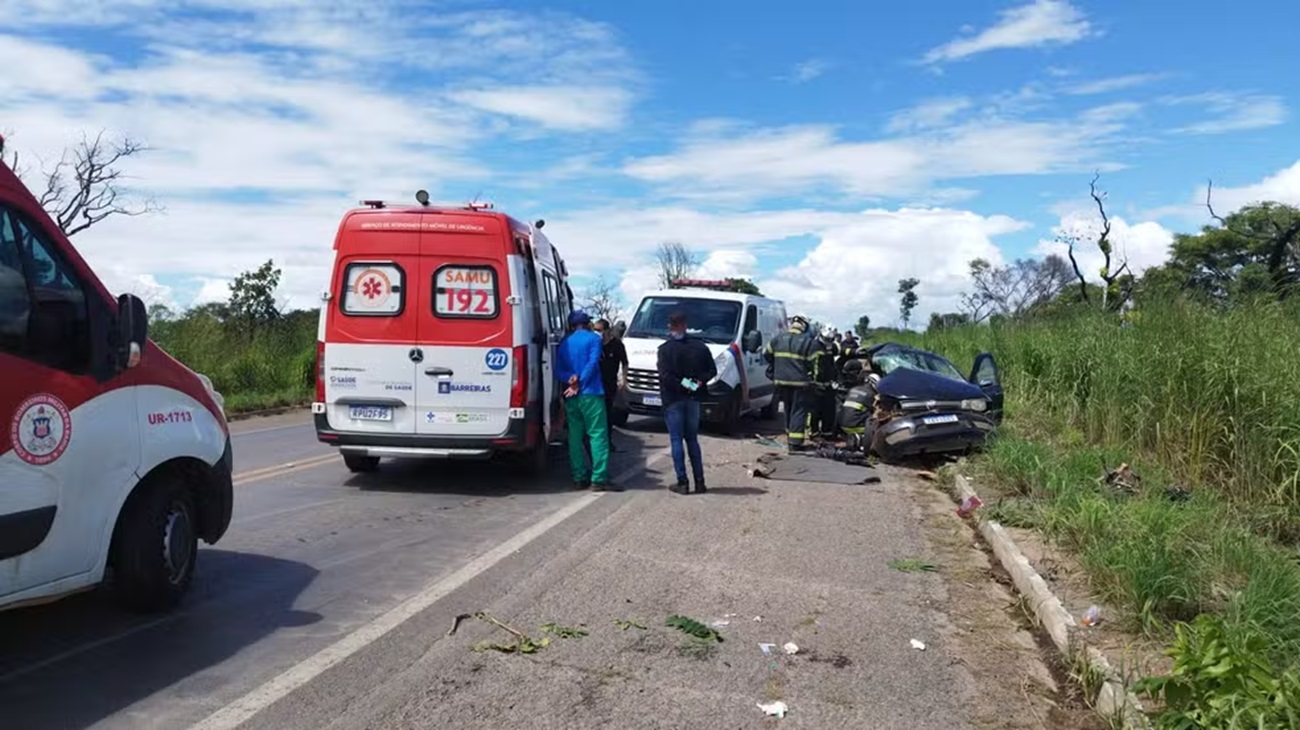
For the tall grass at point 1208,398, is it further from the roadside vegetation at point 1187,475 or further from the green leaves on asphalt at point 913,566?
the green leaves on asphalt at point 913,566

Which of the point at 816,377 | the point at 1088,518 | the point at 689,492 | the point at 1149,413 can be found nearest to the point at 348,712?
the point at 1088,518

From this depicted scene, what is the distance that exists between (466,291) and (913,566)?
16.1 ft

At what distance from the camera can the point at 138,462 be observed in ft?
17.3

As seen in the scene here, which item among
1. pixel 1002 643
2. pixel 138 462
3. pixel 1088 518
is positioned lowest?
pixel 1002 643

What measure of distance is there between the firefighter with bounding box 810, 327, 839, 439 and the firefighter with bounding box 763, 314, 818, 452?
4.1 inches

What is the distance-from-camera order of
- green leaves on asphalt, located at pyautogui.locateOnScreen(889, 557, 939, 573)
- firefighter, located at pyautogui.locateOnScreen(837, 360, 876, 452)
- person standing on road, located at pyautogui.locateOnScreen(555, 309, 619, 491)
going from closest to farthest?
green leaves on asphalt, located at pyautogui.locateOnScreen(889, 557, 939, 573) < person standing on road, located at pyautogui.locateOnScreen(555, 309, 619, 491) < firefighter, located at pyautogui.locateOnScreen(837, 360, 876, 452)

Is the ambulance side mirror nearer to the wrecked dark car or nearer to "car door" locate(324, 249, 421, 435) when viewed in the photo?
"car door" locate(324, 249, 421, 435)

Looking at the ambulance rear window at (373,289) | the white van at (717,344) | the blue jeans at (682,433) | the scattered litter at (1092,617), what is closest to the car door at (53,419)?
the ambulance rear window at (373,289)

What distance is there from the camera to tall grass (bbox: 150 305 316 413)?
2231 cm

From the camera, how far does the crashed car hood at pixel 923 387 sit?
12656 millimetres

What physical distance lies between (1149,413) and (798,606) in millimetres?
5363

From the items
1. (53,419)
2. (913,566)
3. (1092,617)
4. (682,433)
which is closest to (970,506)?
(913,566)

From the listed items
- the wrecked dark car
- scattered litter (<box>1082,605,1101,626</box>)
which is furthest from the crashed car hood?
scattered litter (<box>1082,605,1101,626</box>)

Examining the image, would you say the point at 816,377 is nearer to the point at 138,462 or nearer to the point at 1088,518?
the point at 1088,518
